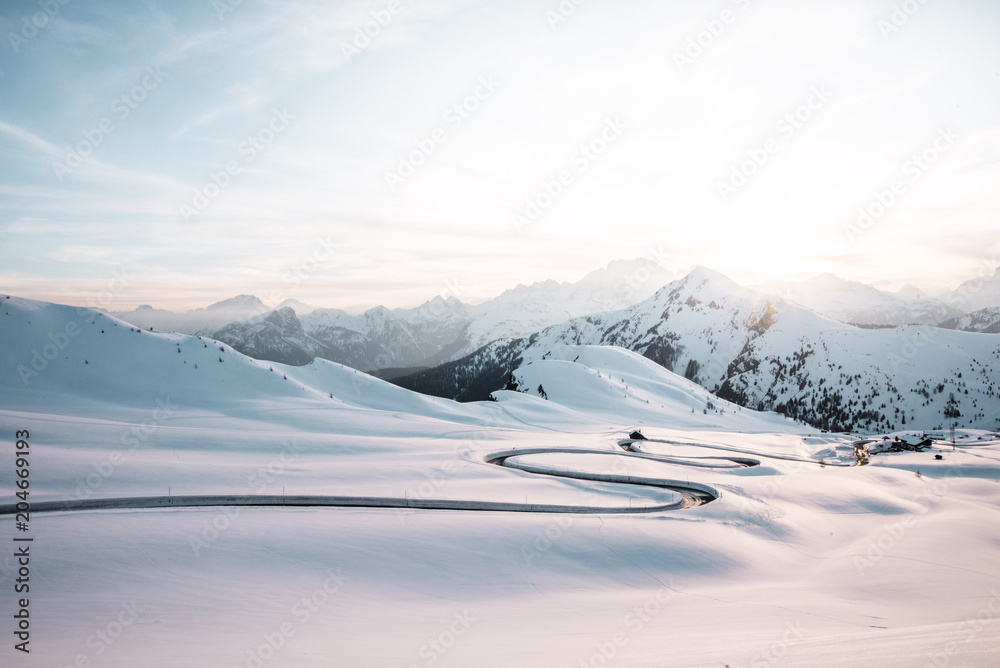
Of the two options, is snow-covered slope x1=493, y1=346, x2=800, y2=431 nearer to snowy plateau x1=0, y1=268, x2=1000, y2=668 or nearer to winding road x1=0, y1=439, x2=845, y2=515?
snowy plateau x1=0, y1=268, x2=1000, y2=668

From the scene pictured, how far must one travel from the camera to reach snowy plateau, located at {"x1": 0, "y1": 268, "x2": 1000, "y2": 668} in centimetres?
1534

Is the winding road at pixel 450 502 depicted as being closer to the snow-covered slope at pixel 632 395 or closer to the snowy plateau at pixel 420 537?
the snowy plateau at pixel 420 537

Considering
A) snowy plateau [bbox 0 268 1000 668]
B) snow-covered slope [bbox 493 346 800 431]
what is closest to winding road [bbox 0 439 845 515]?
snowy plateau [bbox 0 268 1000 668]

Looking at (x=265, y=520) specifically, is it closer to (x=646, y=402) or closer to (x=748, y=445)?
(x=748, y=445)


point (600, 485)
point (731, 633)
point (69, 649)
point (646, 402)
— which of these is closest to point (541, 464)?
point (600, 485)

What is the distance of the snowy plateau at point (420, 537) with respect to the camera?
50.3ft

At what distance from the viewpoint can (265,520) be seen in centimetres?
2689

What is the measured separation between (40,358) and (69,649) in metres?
60.3

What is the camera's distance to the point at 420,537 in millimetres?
26391

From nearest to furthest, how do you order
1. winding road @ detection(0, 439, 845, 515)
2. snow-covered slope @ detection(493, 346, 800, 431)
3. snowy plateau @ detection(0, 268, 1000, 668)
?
snowy plateau @ detection(0, 268, 1000, 668)
winding road @ detection(0, 439, 845, 515)
snow-covered slope @ detection(493, 346, 800, 431)

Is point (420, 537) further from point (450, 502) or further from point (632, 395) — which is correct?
point (632, 395)

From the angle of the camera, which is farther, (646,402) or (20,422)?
(646,402)

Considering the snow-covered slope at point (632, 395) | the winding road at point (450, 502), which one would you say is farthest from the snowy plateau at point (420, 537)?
the snow-covered slope at point (632, 395)

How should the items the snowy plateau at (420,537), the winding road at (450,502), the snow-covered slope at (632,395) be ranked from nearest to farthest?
1. the snowy plateau at (420,537)
2. the winding road at (450,502)
3. the snow-covered slope at (632,395)
